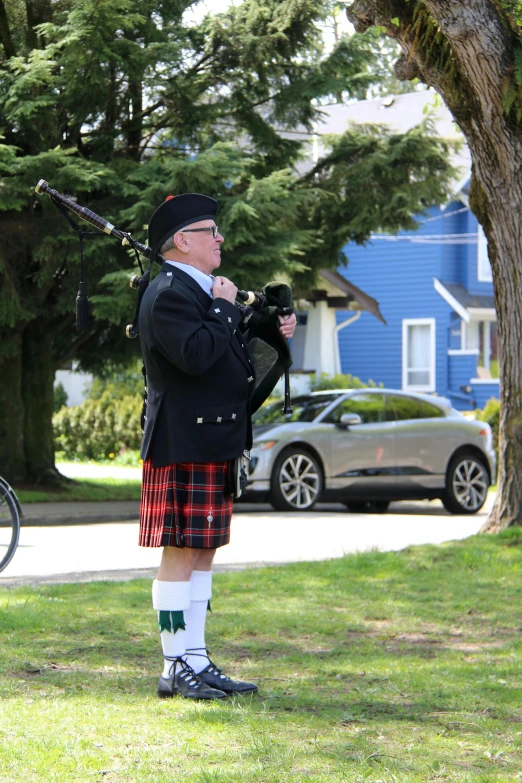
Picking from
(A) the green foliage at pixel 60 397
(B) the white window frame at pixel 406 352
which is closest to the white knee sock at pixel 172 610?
(A) the green foliage at pixel 60 397

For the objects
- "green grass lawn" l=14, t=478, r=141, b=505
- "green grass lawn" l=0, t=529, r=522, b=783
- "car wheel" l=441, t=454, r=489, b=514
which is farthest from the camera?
"car wheel" l=441, t=454, r=489, b=514

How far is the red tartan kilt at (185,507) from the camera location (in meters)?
4.88

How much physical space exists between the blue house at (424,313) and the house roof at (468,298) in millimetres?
32

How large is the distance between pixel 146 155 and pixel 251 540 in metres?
7.07

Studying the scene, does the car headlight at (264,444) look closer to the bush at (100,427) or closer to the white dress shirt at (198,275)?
the white dress shirt at (198,275)

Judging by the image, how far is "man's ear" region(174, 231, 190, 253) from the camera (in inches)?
199

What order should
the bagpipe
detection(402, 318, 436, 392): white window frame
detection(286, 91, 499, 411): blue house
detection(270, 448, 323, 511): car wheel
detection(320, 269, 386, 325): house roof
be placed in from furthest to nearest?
detection(402, 318, 436, 392): white window frame
detection(286, 91, 499, 411): blue house
detection(320, 269, 386, 325): house roof
detection(270, 448, 323, 511): car wheel
the bagpipe

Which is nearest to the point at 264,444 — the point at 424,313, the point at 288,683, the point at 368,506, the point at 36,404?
the point at 368,506

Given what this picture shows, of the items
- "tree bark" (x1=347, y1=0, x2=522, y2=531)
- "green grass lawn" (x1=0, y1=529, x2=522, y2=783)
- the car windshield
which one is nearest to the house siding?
the car windshield

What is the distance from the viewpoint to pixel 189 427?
15.8 feet

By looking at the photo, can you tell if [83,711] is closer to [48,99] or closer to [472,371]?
[48,99]

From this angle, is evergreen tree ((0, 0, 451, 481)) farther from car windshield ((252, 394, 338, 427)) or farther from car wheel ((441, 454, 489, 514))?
car wheel ((441, 454, 489, 514))

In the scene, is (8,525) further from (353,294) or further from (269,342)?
(353,294)

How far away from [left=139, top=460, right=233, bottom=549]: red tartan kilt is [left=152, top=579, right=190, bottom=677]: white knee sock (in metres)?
0.20
